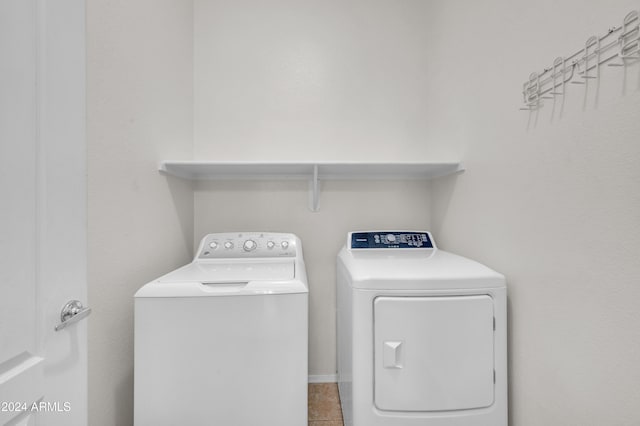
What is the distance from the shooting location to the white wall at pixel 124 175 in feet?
3.21

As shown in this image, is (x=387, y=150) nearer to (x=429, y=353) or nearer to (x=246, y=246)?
(x=246, y=246)

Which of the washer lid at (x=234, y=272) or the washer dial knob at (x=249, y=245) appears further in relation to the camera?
the washer dial knob at (x=249, y=245)

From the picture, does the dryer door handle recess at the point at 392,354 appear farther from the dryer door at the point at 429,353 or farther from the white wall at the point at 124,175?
the white wall at the point at 124,175

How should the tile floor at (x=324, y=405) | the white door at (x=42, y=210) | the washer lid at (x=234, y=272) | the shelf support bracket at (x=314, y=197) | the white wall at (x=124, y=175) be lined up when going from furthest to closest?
the shelf support bracket at (x=314, y=197) < the tile floor at (x=324, y=405) < the washer lid at (x=234, y=272) < the white wall at (x=124, y=175) < the white door at (x=42, y=210)

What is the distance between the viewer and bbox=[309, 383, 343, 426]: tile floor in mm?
1449

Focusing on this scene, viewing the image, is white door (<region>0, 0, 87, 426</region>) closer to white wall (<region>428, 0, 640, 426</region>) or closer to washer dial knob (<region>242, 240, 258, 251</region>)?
washer dial knob (<region>242, 240, 258, 251</region>)

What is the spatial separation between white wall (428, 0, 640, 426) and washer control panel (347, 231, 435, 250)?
244mm

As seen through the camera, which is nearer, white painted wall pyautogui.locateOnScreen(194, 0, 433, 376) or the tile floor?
the tile floor

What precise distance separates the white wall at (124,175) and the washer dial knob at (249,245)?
0.41 m

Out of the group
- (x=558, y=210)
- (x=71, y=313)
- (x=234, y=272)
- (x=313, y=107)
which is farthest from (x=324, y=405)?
(x=313, y=107)

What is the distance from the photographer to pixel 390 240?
1559 millimetres

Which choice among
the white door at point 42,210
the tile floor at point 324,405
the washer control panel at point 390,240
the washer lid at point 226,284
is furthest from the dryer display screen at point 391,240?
the white door at point 42,210

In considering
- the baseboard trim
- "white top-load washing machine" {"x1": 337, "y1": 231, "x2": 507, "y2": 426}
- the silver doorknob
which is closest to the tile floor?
the baseboard trim

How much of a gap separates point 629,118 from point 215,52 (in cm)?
204
